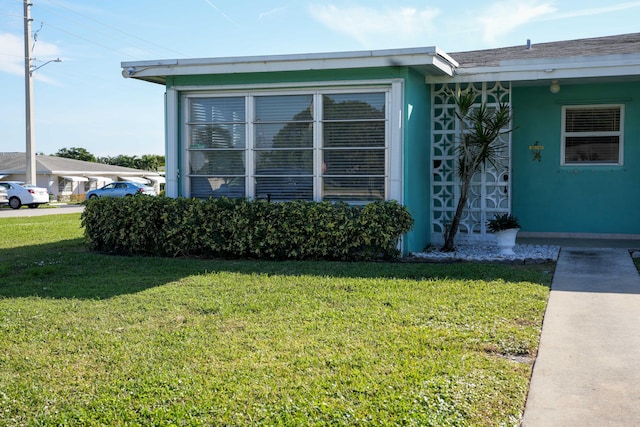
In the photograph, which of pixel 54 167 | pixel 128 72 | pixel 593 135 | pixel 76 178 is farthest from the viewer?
pixel 76 178

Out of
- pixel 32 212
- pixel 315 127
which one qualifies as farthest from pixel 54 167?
pixel 315 127

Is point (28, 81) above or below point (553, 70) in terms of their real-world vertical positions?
above

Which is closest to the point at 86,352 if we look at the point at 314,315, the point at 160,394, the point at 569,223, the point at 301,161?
the point at 160,394

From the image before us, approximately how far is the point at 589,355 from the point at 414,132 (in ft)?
18.6

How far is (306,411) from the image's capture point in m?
3.83

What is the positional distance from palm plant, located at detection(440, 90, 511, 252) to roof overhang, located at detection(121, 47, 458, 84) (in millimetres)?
658

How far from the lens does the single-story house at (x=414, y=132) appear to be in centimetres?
970

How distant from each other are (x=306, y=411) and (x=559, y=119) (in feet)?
30.0

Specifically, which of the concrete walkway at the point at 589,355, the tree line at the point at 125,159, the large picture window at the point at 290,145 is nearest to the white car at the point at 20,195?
the large picture window at the point at 290,145

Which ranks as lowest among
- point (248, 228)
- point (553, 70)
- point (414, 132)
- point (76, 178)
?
point (248, 228)

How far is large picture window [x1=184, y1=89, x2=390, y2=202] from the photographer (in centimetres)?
987

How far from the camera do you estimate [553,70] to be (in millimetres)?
9875

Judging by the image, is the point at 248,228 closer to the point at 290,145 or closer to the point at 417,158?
the point at 290,145

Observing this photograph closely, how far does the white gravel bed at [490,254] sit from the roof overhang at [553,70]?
257cm
